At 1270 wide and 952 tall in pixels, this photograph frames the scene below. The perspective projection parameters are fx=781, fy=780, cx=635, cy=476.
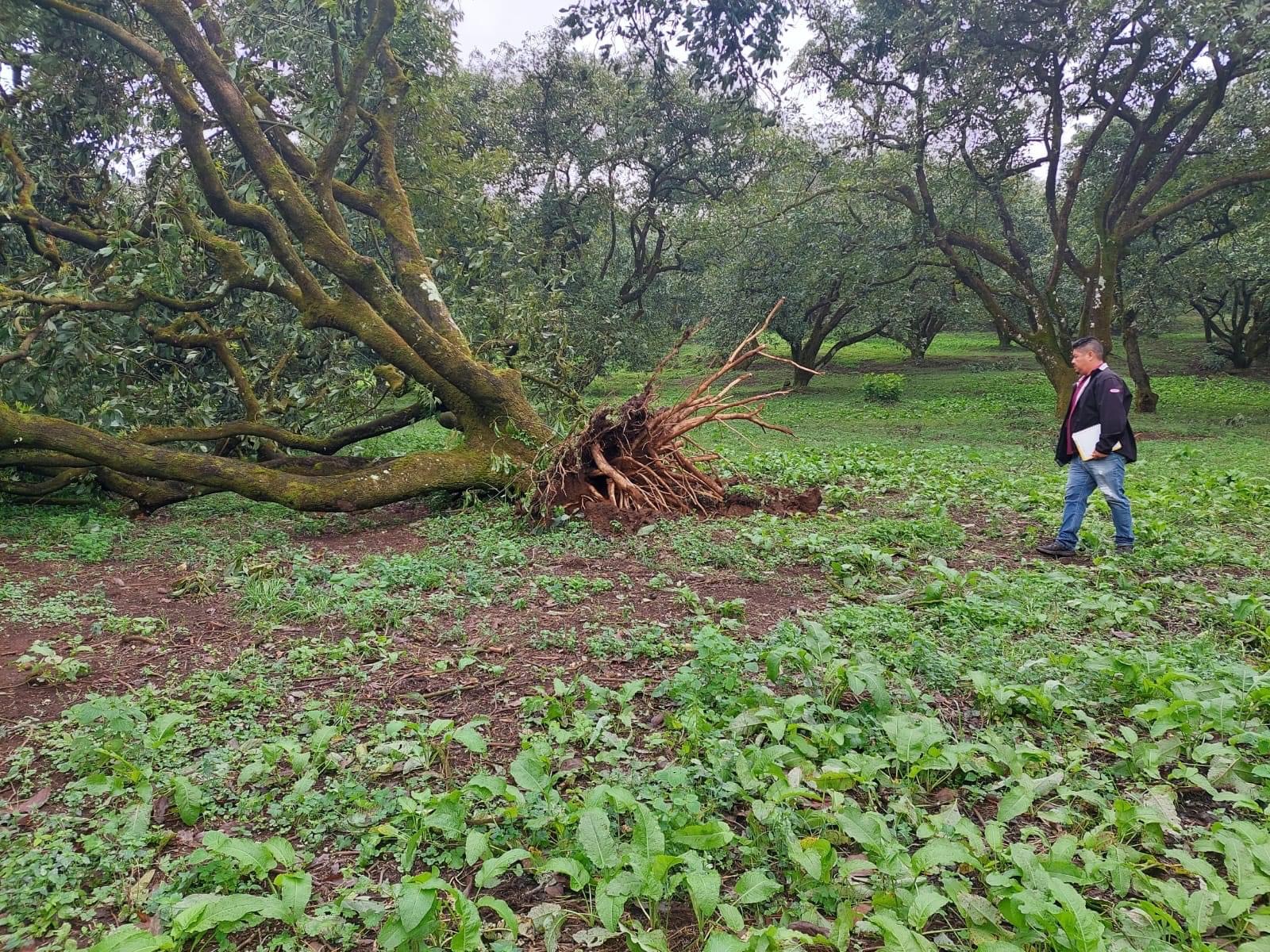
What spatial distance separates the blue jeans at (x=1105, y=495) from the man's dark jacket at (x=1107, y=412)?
10 cm

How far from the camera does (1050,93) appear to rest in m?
12.8

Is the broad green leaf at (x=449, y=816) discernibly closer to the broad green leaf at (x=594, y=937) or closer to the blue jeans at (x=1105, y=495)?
the broad green leaf at (x=594, y=937)

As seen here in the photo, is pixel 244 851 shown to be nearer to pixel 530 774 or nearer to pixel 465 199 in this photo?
pixel 530 774

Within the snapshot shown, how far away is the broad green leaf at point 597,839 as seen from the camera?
2.20m

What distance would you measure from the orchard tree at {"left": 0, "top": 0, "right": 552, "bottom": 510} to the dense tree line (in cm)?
4

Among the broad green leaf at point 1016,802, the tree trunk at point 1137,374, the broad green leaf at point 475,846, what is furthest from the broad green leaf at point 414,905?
the tree trunk at point 1137,374

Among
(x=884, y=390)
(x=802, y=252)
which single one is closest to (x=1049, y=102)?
(x=802, y=252)

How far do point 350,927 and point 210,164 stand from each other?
6631 millimetres

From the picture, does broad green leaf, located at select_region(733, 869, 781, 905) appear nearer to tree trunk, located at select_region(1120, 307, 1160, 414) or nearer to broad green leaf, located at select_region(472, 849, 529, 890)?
broad green leaf, located at select_region(472, 849, 529, 890)

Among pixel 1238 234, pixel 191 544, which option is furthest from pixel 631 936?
pixel 1238 234

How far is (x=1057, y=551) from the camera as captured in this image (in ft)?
18.0

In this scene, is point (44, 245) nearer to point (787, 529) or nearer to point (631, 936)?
point (787, 529)

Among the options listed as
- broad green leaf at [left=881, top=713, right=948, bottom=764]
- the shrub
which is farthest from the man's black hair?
the shrub

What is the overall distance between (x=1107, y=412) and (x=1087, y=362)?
455 millimetres
